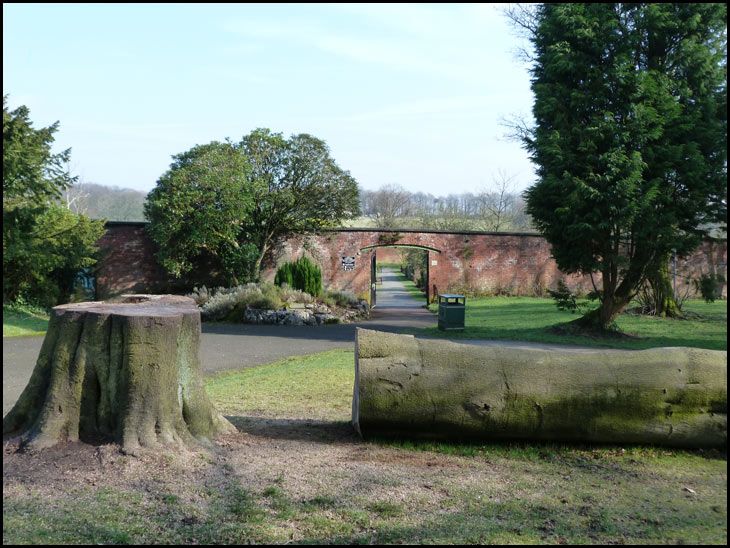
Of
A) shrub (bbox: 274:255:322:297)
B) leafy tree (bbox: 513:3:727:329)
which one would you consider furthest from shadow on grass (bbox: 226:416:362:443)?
shrub (bbox: 274:255:322:297)

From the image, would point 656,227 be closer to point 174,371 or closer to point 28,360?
point 174,371

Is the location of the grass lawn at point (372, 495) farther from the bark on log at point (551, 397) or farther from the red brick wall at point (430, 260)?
the red brick wall at point (430, 260)

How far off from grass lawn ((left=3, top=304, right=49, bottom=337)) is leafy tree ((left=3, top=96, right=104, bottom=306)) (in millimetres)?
592

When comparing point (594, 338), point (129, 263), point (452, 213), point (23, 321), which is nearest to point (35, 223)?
point (23, 321)

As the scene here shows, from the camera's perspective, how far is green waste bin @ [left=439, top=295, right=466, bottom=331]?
1507cm

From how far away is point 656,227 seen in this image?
13.7 meters

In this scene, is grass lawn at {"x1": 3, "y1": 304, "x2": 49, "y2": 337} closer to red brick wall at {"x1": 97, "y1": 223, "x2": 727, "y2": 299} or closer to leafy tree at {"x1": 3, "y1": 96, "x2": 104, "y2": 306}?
leafy tree at {"x1": 3, "y1": 96, "x2": 104, "y2": 306}

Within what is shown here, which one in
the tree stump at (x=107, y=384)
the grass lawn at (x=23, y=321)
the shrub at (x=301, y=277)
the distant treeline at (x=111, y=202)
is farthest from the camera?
the distant treeline at (x=111, y=202)

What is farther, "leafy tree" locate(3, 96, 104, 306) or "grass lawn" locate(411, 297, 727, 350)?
"leafy tree" locate(3, 96, 104, 306)

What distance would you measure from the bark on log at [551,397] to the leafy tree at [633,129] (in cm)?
935

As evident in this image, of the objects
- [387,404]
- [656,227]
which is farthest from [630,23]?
[387,404]

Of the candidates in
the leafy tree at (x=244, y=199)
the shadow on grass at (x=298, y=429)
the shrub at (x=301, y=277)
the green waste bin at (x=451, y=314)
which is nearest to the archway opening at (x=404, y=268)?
the leafy tree at (x=244, y=199)

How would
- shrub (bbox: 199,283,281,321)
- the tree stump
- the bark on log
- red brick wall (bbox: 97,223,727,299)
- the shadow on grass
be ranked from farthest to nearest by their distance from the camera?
red brick wall (bbox: 97,223,727,299)
shrub (bbox: 199,283,281,321)
the shadow on grass
the bark on log
the tree stump

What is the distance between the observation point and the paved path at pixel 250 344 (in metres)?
10.4
